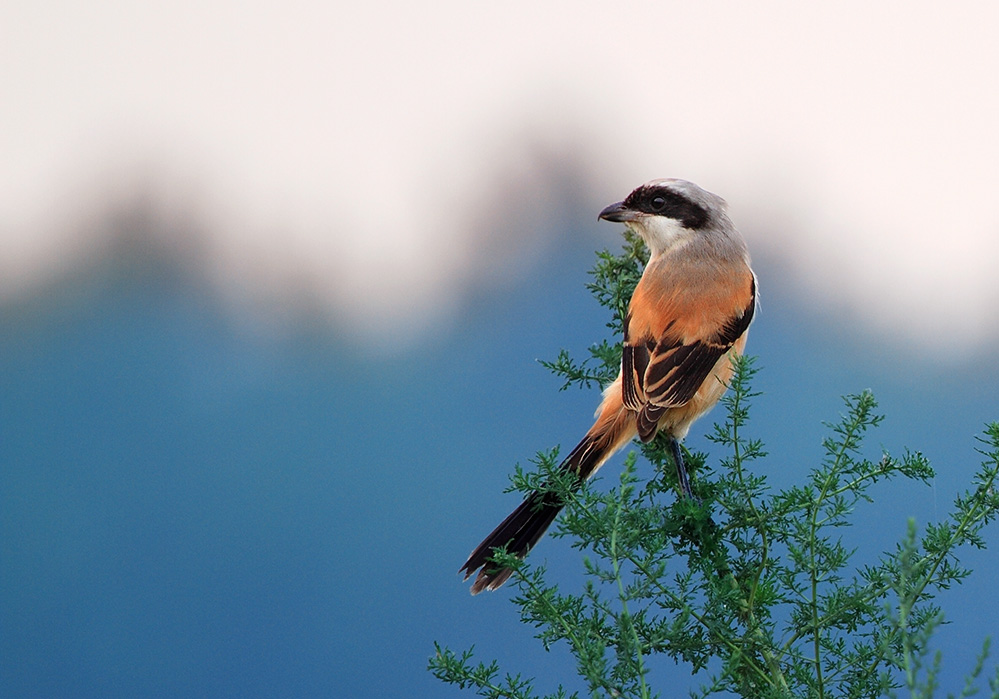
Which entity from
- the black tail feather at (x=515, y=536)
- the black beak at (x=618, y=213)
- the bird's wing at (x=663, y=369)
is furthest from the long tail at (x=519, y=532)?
the black beak at (x=618, y=213)

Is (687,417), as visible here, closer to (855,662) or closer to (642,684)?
(855,662)

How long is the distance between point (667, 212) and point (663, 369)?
44 centimetres

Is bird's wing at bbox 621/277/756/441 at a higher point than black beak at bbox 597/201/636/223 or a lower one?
lower

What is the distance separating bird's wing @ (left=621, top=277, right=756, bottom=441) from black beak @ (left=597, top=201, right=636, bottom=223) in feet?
1.09

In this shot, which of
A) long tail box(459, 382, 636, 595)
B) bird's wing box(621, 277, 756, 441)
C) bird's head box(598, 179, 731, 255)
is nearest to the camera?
long tail box(459, 382, 636, 595)

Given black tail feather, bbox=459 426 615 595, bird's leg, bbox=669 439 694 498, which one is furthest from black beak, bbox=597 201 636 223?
black tail feather, bbox=459 426 615 595

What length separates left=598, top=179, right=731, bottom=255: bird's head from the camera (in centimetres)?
196

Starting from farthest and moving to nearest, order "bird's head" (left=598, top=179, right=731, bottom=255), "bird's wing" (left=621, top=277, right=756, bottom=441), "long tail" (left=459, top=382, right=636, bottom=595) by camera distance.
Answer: "bird's head" (left=598, top=179, right=731, bottom=255)
"bird's wing" (left=621, top=277, right=756, bottom=441)
"long tail" (left=459, top=382, right=636, bottom=595)

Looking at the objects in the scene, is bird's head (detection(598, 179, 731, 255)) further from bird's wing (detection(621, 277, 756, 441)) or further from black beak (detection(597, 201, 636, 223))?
bird's wing (detection(621, 277, 756, 441))

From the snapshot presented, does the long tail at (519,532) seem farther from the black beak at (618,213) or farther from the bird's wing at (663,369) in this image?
the black beak at (618,213)

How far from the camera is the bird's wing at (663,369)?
5.32 feet

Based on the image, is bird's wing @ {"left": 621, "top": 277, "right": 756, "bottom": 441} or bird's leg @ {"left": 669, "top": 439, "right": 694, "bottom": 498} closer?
bird's leg @ {"left": 669, "top": 439, "right": 694, "bottom": 498}

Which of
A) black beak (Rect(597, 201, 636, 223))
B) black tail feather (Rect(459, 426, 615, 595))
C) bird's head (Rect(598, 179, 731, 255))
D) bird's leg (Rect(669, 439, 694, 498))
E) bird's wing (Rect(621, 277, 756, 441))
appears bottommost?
black tail feather (Rect(459, 426, 615, 595))

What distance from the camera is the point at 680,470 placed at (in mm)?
1483
